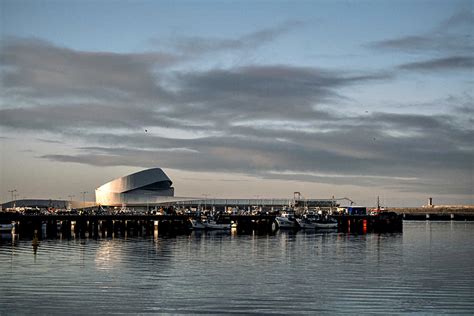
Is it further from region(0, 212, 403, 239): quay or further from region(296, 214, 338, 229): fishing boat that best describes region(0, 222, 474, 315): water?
region(296, 214, 338, 229): fishing boat

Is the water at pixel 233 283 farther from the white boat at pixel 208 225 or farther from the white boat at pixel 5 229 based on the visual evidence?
the white boat at pixel 208 225

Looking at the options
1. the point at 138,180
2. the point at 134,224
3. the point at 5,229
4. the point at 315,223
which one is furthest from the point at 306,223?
the point at 138,180

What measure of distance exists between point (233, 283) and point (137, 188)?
528 feet

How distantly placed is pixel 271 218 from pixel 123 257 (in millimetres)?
86442

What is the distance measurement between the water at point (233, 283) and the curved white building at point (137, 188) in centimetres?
13825

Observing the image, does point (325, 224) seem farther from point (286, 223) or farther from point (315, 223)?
point (286, 223)

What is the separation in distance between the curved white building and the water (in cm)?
13825

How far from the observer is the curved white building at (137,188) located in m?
193

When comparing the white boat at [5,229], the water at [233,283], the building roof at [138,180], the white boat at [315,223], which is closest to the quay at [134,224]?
the white boat at [5,229]

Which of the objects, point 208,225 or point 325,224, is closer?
point 208,225

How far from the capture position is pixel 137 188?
194 m

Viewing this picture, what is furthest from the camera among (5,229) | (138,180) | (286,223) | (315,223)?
(138,180)

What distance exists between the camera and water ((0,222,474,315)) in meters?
28.6

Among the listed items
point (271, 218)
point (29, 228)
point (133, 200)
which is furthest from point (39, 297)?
point (133, 200)
